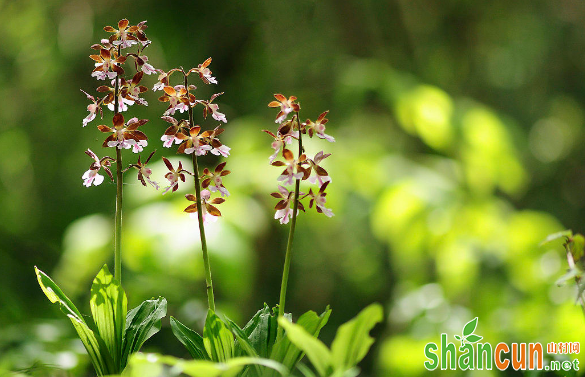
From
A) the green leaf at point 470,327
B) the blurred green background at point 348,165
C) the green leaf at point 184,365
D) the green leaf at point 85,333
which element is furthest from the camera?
the blurred green background at point 348,165

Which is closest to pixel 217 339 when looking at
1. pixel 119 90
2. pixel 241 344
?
pixel 241 344

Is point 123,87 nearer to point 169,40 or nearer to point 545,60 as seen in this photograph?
point 169,40

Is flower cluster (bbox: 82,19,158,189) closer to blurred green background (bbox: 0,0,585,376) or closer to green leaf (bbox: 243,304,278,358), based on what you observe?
green leaf (bbox: 243,304,278,358)

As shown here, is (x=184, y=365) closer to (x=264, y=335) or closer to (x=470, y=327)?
Answer: (x=264, y=335)

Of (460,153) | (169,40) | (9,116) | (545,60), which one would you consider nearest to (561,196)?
(545,60)

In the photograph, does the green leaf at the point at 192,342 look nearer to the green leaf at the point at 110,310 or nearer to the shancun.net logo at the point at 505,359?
the green leaf at the point at 110,310

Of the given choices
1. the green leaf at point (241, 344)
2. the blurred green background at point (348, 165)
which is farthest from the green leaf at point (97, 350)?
the blurred green background at point (348, 165)
